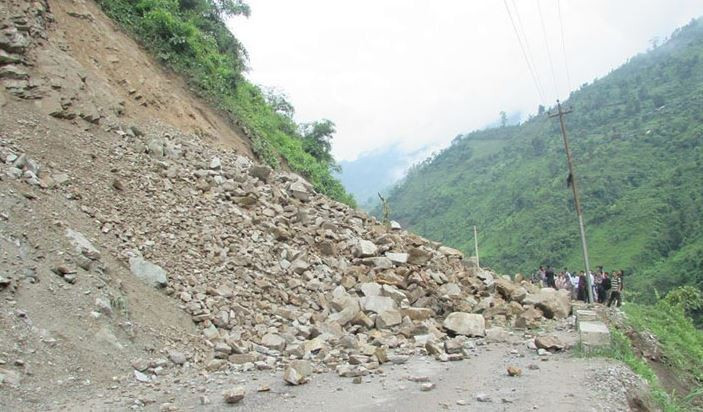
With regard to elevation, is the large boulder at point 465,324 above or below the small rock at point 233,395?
above

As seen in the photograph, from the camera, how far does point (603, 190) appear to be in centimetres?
5478

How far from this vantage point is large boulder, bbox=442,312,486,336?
29.3ft

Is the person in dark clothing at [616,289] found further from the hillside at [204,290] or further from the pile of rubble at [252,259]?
the pile of rubble at [252,259]

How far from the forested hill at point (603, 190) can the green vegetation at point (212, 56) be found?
17600mm

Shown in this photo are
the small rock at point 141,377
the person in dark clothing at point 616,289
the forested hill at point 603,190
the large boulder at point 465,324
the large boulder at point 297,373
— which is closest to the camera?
the small rock at point 141,377

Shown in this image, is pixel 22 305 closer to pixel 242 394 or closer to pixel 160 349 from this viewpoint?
pixel 160 349

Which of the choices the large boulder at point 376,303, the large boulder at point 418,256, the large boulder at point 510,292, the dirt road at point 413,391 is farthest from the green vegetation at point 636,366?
the large boulder at point 418,256

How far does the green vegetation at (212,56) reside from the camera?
14.7 meters

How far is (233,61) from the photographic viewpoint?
64.5 feet

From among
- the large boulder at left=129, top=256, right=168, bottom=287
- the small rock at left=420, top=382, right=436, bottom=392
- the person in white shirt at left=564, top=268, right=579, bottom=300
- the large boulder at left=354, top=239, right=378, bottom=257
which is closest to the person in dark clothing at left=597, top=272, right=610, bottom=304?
the person in white shirt at left=564, top=268, right=579, bottom=300

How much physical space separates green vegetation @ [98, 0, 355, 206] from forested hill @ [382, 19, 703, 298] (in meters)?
17.6

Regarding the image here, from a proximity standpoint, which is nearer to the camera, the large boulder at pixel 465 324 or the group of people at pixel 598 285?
the large boulder at pixel 465 324

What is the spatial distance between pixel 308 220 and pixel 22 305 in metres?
5.96

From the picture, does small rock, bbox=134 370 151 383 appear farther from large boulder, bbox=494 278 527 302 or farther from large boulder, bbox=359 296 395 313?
large boulder, bbox=494 278 527 302
